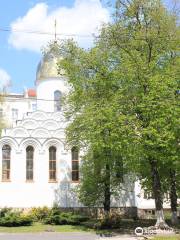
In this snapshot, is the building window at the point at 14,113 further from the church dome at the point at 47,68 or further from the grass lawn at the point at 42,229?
the grass lawn at the point at 42,229

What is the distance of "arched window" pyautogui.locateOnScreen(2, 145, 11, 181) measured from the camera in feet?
130

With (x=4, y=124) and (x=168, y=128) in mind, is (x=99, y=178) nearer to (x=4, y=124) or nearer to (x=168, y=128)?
(x=4, y=124)

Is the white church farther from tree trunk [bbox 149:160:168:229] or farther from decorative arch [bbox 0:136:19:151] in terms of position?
tree trunk [bbox 149:160:168:229]

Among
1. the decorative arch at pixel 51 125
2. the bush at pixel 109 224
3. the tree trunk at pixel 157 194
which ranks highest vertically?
the decorative arch at pixel 51 125

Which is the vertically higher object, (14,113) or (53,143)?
(14,113)

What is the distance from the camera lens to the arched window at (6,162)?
3959 centimetres

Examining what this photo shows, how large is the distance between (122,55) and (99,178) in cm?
1187

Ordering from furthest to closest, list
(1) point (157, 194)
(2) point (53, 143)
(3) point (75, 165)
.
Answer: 1. (3) point (75, 165)
2. (2) point (53, 143)
3. (1) point (157, 194)

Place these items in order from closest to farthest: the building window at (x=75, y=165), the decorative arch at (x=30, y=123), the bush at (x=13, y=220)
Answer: the bush at (x=13, y=220) → the building window at (x=75, y=165) → the decorative arch at (x=30, y=123)

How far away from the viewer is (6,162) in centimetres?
3969

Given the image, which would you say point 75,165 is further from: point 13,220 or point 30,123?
point 13,220

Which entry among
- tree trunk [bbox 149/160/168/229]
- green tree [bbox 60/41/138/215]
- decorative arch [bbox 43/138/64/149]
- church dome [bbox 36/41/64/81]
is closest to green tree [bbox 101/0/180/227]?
tree trunk [bbox 149/160/168/229]

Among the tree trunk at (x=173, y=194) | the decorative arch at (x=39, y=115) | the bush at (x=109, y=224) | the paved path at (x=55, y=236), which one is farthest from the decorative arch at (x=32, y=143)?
the paved path at (x=55, y=236)

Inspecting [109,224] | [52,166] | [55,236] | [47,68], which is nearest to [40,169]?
[52,166]
